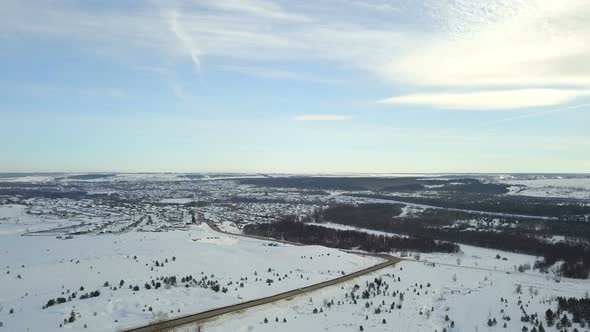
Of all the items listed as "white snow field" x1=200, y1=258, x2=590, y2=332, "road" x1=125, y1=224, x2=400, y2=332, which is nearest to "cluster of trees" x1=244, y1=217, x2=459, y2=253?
"white snow field" x1=200, y1=258, x2=590, y2=332

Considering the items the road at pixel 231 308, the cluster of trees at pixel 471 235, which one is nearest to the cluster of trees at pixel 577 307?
the road at pixel 231 308

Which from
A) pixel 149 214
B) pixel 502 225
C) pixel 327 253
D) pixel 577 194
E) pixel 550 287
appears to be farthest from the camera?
pixel 577 194

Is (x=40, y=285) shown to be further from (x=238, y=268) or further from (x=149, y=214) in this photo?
(x=149, y=214)

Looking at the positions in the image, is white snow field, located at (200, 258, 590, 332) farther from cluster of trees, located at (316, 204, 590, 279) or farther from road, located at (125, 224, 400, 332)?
cluster of trees, located at (316, 204, 590, 279)

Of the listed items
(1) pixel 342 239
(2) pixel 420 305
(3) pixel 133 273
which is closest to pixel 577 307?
(2) pixel 420 305

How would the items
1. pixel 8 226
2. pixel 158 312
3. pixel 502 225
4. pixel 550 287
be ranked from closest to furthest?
pixel 158 312 < pixel 550 287 < pixel 8 226 < pixel 502 225

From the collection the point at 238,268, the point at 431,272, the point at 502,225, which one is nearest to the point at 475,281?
the point at 431,272

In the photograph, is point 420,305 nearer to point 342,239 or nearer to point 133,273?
point 133,273
